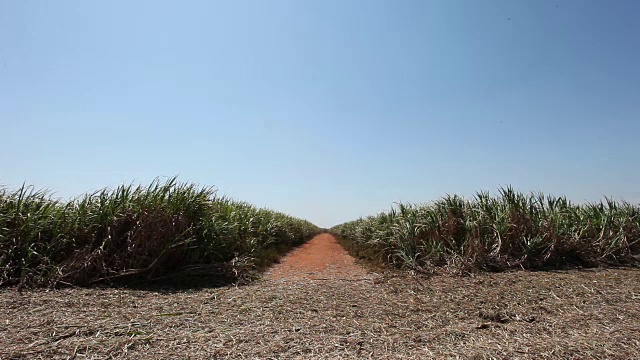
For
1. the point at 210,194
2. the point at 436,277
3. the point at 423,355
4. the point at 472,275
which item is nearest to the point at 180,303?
the point at 423,355

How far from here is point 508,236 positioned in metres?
5.94

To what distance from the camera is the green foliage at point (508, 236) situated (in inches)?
223

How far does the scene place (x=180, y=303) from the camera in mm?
3553

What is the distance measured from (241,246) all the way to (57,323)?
155 inches

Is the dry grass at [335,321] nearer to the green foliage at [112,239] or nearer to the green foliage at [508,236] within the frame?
the green foliage at [112,239]

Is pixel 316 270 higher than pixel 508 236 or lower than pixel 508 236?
lower

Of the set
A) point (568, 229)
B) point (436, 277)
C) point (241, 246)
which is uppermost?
point (568, 229)

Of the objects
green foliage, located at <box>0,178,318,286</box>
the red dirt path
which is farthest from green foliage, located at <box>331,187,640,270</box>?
green foliage, located at <box>0,178,318,286</box>

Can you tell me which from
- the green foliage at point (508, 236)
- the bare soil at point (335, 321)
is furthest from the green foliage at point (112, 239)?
the green foliage at point (508, 236)

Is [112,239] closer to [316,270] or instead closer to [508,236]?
[316,270]

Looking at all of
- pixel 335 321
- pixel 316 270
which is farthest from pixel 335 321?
pixel 316 270

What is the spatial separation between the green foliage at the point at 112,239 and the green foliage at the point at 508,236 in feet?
10.9

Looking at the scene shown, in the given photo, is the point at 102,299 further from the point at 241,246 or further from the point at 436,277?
the point at 436,277

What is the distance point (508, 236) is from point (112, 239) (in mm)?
6705
